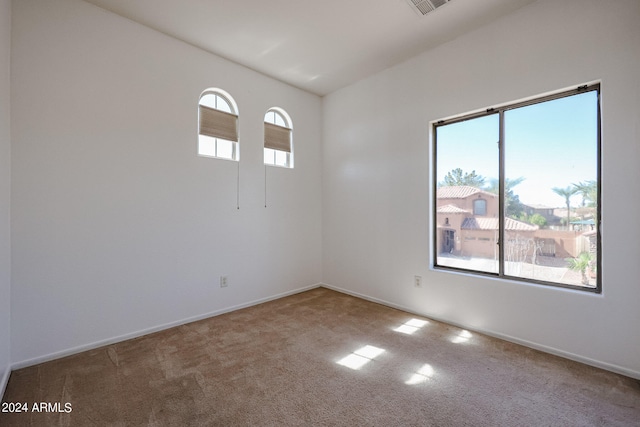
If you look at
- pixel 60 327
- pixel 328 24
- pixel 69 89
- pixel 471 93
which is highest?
pixel 328 24

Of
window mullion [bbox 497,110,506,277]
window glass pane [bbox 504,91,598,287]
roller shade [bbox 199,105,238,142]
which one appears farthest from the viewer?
roller shade [bbox 199,105,238,142]

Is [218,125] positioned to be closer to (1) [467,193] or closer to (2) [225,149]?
(2) [225,149]

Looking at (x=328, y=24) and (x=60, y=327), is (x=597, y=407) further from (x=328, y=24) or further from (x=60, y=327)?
(x=60, y=327)

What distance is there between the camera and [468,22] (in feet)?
9.09

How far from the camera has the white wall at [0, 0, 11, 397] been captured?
6.43 feet

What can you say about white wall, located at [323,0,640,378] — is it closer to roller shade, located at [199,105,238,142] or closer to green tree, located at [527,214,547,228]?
green tree, located at [527,214,547,228]

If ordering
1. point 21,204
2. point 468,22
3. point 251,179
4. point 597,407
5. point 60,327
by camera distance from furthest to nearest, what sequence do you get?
1. point 251,179
2. point 468,22
3. point 60,327
4. point 21,204
5. point 597,407

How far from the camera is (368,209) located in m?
3.93

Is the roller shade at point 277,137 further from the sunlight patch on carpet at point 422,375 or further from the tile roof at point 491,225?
the sunlight patch on carpet at point 422,375

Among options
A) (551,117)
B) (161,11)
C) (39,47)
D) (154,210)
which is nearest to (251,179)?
(154,210)

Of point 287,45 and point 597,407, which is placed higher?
point 287,45

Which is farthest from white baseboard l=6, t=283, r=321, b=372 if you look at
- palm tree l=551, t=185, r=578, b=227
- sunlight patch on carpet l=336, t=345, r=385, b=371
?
palm tree l=551, t=185, r=578, b=227

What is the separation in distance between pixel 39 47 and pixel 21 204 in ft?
4.30

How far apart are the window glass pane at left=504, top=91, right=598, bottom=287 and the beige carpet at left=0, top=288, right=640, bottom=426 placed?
31.9 inches
